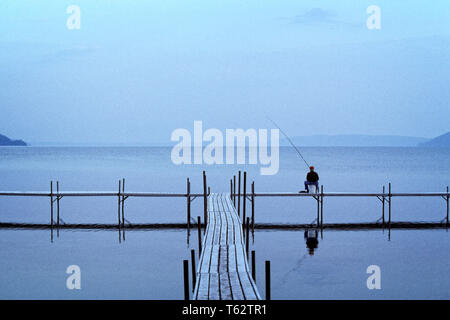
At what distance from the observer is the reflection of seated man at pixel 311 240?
2248 centimetres

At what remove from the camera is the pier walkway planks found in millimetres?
10406

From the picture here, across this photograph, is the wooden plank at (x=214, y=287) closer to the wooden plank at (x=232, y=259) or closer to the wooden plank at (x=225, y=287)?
the wooden plank at (x=225, y=287)

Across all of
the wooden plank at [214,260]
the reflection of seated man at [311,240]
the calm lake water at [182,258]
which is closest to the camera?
the wooden plank at [214,260]

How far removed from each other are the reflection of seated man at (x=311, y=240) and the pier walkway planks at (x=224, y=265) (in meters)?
4.74

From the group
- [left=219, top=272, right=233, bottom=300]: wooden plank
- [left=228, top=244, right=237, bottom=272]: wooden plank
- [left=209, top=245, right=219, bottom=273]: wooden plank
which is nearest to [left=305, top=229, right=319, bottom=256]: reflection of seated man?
[left=228, top=244, right=237, bottom=272]: wooden plank

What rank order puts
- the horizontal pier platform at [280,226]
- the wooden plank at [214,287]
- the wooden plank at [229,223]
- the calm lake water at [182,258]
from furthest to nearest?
the horizontal pier platform at [280,226] → the calm lake water at [182,258] → the wooden plank at [229,223] → the wooden plank at [214,287]

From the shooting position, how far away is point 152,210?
3541 cm

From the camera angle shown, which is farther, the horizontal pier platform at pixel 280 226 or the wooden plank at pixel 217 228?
the horizontal pier platform at pixel 280 226


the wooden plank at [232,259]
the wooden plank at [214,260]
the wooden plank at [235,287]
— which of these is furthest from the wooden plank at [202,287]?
the wooden plank at [232,259]

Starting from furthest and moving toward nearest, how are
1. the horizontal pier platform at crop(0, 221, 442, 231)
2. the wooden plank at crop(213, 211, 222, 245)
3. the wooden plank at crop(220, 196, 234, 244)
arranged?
1. the horizontal pier platform at crop(0, 221, 442, 231)
2. the wooden plank at crop(220, 196, 234, 244)
3. the wooden plank at crop(213, 211, 222, 245)

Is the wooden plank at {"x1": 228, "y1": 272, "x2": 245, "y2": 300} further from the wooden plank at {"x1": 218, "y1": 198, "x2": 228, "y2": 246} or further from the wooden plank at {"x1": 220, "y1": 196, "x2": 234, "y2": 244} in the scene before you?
the wooden plank at {"x1": 220, "y1": 196, "x2": 234, "y2": 244}

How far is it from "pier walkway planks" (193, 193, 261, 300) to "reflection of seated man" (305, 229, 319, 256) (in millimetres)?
4740
